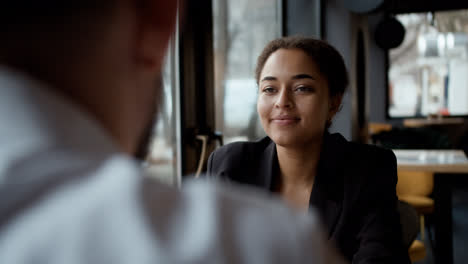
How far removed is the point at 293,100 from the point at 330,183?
33cm

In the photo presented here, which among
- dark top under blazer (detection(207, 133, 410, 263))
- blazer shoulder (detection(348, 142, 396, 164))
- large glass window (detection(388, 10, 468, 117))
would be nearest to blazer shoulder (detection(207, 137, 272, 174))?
dark top under blazer (detection(207, 133, 410, 263))

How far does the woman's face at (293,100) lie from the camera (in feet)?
4.95

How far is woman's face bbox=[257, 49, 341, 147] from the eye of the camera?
4.95 ft

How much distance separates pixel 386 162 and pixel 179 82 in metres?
1.17

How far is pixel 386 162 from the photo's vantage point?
59.4 inches

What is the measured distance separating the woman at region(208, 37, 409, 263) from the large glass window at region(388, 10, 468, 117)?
264 inches

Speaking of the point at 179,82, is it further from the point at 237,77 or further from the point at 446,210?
the point at 446,210

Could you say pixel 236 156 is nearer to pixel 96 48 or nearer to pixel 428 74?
pixel 96 48

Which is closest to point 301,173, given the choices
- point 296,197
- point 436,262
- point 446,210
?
point 296,197

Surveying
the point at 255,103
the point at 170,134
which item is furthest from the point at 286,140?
the point at 255,103

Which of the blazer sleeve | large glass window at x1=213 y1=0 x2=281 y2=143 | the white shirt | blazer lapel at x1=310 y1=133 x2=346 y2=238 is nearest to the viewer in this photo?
the white shirt

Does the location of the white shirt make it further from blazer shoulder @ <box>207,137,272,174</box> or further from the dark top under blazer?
blazer shoulder @ <box>207,137,272,174</box>

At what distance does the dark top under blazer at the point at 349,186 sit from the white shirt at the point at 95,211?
1.13 meters

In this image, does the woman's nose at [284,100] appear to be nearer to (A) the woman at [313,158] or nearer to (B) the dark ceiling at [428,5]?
Answer: (A) the woman at [313,158]
